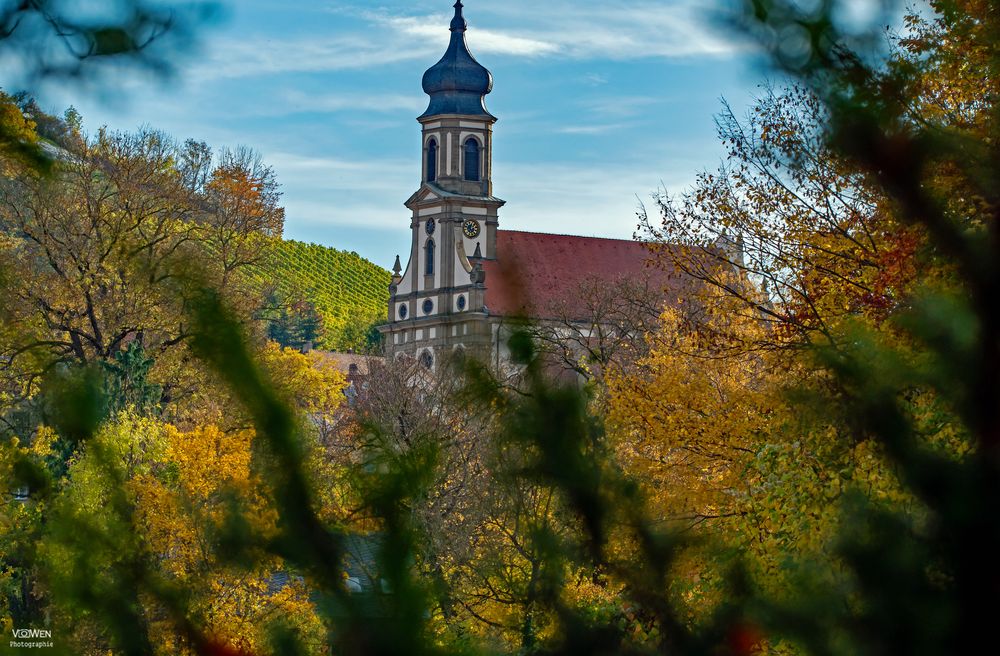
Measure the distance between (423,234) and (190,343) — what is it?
65776 mm

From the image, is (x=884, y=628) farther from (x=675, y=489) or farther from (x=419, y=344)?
(x=419, y=344)

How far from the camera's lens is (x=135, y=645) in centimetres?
304

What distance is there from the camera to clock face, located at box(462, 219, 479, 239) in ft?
219

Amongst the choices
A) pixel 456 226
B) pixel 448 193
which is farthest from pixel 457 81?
pixel 456 226

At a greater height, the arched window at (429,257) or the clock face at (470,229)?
the clock face at (470,229)

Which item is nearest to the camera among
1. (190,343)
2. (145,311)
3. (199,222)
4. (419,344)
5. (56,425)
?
(190,343)

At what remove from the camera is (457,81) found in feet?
225

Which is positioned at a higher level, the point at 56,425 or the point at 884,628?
the point at 56,425

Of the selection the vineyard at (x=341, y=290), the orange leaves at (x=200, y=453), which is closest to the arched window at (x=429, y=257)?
the vineyard at (x=341, y=290)

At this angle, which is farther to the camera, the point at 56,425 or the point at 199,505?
the point at 199,505

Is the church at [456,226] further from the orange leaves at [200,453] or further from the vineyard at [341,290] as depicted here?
the orange leaves at [200,453]

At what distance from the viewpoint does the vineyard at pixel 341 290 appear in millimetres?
85875

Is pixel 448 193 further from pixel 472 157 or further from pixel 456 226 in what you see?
pixel 472 157

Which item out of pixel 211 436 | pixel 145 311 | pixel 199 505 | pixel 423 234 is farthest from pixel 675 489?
pixel 423 234
